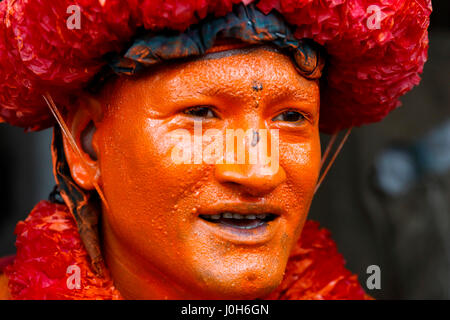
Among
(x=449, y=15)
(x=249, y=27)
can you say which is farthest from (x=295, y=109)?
(x=449, y=15)

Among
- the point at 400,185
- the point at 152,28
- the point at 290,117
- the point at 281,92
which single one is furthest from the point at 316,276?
the point at 400,185

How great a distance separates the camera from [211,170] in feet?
5.10

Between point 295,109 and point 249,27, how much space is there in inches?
11.7

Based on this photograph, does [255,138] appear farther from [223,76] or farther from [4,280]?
[4,280]

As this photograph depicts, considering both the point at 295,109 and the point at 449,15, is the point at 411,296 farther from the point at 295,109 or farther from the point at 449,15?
the point at 295,109

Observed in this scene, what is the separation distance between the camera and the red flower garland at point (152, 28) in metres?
Result: 1.47

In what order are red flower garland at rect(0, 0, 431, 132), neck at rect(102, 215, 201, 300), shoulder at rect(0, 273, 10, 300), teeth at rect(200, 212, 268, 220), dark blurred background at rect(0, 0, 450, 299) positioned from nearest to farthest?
red flower garland at rect(0, 0, 431, 132)
teeth at rect(200, 212, 268, 220)
neck at rect(102, 215, 201, 300)
shoulder at rect(0, 273, 10, 300)
dark blurred background at rect(0, 0, 450, 299)

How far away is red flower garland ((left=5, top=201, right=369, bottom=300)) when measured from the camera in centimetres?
175

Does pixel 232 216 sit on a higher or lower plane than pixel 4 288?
higher

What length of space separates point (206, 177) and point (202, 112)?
0.61ft

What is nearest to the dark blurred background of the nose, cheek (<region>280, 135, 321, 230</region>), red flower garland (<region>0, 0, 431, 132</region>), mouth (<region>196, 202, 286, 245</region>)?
red flower garland (<region>0, 0, 431, 132</region>)

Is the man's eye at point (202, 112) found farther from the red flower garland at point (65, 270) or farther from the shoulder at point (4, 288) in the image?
the shoulder at point (4, 288)

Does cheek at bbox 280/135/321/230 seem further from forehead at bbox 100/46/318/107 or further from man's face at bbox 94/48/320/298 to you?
forehead at bbox 100/46/318/107

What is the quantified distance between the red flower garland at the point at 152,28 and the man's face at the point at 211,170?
0.13 metres
